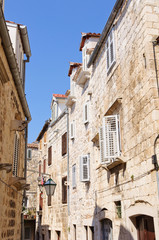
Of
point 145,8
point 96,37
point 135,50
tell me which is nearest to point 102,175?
point 135,50

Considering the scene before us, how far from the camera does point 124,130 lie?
→ 805cm

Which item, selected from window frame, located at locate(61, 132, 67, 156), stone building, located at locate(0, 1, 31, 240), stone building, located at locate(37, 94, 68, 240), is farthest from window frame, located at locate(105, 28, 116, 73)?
window frame, located at locate(61, 132, 67, 156)

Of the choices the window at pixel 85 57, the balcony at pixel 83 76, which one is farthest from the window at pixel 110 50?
the window at pixel 85 57

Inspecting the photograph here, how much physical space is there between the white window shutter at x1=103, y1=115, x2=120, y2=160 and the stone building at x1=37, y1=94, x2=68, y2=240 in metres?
7.08

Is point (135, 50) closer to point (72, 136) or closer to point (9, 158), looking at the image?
point (9, 158)

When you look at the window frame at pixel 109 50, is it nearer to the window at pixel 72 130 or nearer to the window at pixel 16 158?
the window at pixel 16 158

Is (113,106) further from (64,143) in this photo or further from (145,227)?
(64,143)

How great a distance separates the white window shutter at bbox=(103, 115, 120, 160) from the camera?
27.2 feet

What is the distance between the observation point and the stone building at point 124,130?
6469 millimetres

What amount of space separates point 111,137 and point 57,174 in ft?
35.9

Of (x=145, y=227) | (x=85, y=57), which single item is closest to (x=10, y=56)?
(x=145, y=227)

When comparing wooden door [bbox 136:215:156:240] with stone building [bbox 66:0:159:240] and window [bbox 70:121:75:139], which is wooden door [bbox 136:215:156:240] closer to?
stone building [bbox 66:0:159:240]

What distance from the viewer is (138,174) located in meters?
6.91

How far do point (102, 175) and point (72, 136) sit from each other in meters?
5.66
